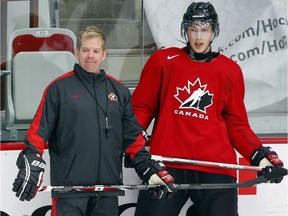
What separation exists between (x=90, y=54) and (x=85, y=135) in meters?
0.36

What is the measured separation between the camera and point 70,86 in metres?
3.56

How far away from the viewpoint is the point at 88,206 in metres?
3.64

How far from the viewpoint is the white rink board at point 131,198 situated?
158 inches

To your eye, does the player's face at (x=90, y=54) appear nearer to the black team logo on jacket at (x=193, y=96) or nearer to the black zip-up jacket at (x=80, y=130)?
the black zip-up jacket at (x=80, y=130)

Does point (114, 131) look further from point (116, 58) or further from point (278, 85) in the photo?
point (278, 85)

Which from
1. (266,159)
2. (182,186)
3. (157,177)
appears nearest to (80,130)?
(157,177)

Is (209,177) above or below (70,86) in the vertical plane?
below

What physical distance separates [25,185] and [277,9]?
1.81 metres

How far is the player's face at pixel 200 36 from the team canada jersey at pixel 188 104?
8 cm

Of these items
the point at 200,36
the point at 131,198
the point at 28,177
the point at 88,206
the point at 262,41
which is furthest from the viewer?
the point at 262,41

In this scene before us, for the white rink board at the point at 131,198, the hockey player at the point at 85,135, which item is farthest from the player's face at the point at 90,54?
the white rink board at the point at 131,198

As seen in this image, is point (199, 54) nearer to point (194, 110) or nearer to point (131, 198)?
point (194, 110)

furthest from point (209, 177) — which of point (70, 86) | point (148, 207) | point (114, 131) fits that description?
point (70, 86)

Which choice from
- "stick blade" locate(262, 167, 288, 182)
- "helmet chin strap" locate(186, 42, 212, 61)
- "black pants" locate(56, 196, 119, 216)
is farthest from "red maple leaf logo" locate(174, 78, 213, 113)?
Answer: "black pants" locate(56, 196, 119, 216)
